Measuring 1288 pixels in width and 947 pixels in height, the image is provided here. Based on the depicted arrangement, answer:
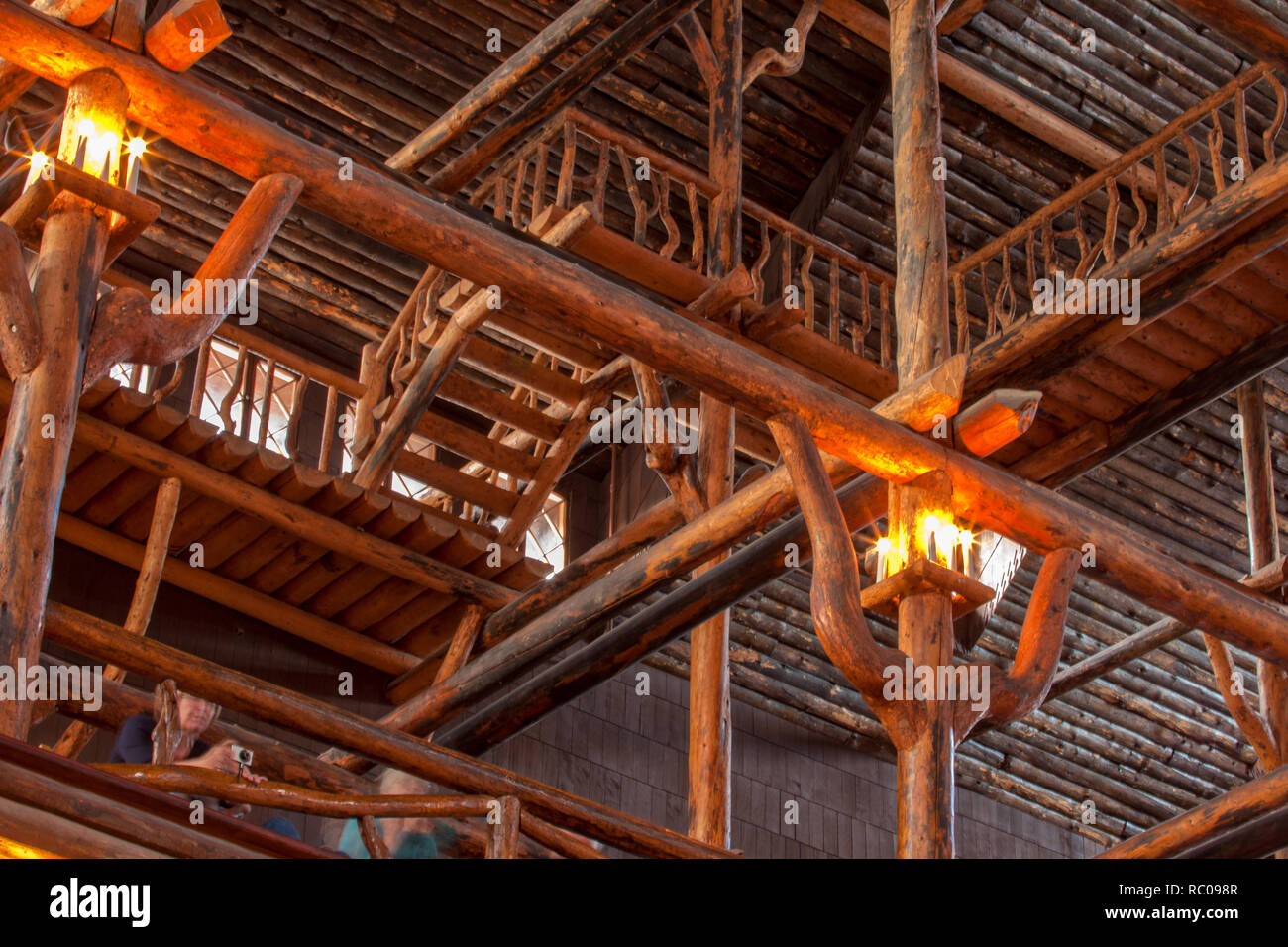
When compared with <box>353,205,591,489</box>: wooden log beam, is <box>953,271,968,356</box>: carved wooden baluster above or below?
above

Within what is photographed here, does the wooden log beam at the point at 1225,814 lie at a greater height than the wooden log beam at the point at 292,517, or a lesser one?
lesser

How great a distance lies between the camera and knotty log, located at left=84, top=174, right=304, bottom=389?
609 cm

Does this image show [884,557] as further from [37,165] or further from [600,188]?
[37,165]

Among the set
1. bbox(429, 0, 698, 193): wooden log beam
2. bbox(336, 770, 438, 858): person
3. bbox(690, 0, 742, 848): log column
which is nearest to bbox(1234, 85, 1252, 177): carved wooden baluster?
bbox(690, 0, 742, 848): log column

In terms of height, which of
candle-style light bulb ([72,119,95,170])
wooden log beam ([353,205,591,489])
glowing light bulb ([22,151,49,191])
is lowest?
glowing light bulb ([22,151,49,191])

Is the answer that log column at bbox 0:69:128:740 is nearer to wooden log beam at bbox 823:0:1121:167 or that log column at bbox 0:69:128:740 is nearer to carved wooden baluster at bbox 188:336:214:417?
carved wooden baluster at bbox 188:336:214:417

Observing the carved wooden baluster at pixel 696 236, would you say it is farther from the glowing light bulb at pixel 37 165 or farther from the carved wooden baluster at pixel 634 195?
the glowing light bulb at pixel 37 165

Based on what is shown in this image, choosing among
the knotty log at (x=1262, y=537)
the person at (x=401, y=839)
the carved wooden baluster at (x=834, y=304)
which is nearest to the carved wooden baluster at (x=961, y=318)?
the carved wooden baluster at (x=834, y=304)

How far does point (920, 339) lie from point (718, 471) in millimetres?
2202

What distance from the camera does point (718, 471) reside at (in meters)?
10.2

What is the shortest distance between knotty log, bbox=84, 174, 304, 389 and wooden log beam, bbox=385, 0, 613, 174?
3538 millimetres

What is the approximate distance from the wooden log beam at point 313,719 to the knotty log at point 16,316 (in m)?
0.92

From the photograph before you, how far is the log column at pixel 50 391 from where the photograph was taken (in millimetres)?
5555
